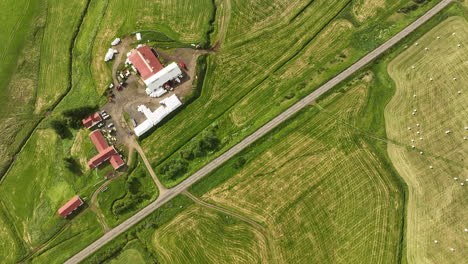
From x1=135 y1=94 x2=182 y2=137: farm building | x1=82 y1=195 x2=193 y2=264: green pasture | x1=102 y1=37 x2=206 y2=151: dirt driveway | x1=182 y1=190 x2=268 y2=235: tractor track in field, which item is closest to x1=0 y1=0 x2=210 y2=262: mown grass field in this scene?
x1=82 y1=195 x2=193 y2=264: green pasture

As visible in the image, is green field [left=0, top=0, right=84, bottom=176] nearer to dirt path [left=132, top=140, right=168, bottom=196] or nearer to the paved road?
dirt path [left=132, top=140, right=168, bottom=196]

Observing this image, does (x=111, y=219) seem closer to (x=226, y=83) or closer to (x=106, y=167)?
(x=106, y=167)

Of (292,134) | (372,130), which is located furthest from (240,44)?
(372,130)

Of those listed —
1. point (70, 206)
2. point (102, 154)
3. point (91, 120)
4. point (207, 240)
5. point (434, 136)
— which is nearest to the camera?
point (207, 240)

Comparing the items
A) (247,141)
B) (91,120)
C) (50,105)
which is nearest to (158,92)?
(91,120)

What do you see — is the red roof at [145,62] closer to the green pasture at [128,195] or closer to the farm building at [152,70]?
the farm building at [152,70]

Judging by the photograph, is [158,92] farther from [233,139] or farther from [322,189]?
[322,189]

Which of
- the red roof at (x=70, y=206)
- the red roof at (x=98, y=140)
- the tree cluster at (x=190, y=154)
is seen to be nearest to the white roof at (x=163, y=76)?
the tree cluster at (x=190, y=154)
